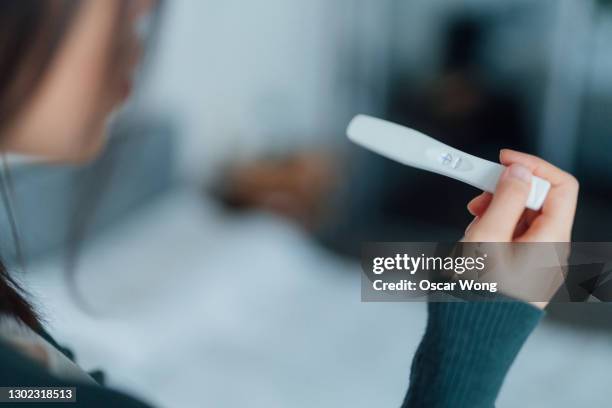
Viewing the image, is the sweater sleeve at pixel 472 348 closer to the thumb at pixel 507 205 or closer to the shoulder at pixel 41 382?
the thumb at pixel 507 205

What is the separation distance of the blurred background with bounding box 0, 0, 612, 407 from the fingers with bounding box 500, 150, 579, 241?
2 cm

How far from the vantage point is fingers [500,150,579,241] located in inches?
12.7

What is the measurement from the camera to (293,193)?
1.92 metres

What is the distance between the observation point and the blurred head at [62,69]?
350mm

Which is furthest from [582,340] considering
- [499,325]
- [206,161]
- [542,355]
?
[206,161]

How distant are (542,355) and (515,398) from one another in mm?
63

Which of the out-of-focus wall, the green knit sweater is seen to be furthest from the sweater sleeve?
the out-of-focus wall

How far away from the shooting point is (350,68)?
7.39 feet

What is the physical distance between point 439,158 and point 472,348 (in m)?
0.10

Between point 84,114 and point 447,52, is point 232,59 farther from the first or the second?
point 84,114

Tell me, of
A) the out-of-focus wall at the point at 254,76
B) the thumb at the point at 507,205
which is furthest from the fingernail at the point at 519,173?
the out-of-focus wall at the point at 254,76

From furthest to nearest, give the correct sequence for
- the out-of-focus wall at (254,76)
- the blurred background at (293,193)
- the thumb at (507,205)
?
the out-of-focus wall at (254,76) → the blurred background at (293,193) → the thumb at (507,205)

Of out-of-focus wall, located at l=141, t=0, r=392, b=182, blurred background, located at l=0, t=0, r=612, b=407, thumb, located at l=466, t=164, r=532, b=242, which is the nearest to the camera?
thumb, located at l=466, t=164, r=532, b=242

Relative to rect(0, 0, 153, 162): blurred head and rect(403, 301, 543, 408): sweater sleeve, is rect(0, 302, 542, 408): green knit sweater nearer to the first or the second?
rect(403, 301, 543, 408): sweater sleeve
